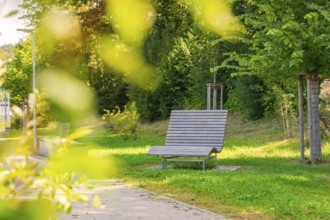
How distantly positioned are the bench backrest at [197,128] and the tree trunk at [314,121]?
7.47ft

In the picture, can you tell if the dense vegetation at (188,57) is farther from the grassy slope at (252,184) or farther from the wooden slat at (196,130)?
the grassy slope at (252,184)

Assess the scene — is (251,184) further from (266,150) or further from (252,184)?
(266,150)

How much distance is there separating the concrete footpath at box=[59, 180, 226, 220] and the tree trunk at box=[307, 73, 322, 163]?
6.16 meters

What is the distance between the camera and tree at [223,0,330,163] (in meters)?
13.6

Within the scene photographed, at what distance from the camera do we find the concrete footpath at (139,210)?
809 cm

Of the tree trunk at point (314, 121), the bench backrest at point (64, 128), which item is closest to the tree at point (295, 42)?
the tree trunk at point (314, 121)

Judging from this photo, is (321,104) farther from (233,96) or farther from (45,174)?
(45,174)

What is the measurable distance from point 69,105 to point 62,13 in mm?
306

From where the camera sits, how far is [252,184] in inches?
433

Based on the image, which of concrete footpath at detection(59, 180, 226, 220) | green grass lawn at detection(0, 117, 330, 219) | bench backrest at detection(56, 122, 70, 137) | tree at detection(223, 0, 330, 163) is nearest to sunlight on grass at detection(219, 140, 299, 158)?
green grass lawn at detection(0, 117, 330, 219)

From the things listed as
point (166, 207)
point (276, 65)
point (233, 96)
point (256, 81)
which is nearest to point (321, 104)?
point (276, 65)

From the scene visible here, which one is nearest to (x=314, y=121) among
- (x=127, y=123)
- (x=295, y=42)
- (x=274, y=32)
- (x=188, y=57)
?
(x=295, y=42)

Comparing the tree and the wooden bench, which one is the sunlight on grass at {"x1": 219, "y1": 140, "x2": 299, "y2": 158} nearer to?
the wooden bench

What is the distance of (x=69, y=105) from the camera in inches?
43.6
